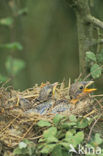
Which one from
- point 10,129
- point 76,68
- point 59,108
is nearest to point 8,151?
point 10,129

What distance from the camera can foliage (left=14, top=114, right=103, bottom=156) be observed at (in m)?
3.44

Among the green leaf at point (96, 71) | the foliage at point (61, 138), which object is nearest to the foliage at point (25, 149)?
the foliage at point (61, 138)

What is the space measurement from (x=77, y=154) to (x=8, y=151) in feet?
2.19

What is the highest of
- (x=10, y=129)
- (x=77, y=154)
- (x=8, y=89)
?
(x=8, y=89)

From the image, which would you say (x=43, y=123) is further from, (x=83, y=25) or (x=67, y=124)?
(x=83, y=25)

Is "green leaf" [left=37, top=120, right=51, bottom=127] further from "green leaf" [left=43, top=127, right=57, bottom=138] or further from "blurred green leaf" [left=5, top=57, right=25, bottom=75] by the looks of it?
"blurred green leaf" [left=5, top=57, right=25, bottom=75]

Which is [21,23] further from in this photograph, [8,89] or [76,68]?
[8,89]

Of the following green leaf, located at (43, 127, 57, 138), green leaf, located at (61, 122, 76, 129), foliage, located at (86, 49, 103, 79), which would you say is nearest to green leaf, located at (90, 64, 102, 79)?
foliage, located at (86, 49, 103, 79)

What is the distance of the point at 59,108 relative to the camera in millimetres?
4438

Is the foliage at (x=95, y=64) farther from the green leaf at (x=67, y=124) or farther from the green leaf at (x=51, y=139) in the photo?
the green leaf at (x=51, y=139)

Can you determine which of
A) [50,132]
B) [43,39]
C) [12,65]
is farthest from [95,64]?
[43,39]

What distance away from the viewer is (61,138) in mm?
3799

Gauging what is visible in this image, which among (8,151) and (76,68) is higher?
(76,68)

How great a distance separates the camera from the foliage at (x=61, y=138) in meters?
3.44
